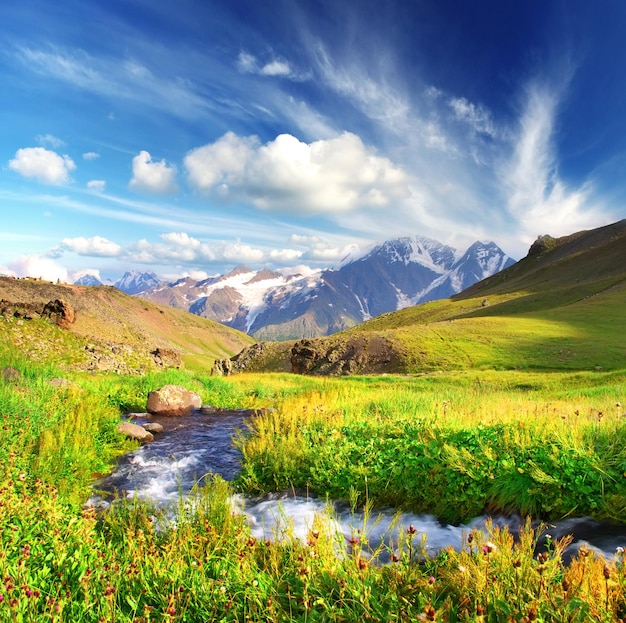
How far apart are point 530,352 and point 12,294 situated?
5095 inches

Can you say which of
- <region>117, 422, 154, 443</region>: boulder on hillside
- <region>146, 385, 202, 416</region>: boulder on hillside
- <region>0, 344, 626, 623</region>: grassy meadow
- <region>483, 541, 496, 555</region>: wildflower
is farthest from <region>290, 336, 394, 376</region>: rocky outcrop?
<region>483, 541, 496, 555</region>: wildflower

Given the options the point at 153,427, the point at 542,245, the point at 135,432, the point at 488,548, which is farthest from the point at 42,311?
the point at 542,245

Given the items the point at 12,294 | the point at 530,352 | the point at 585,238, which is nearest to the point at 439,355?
the point at 530,352

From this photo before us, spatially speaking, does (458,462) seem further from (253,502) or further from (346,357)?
(346,357)

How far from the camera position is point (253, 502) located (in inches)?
356

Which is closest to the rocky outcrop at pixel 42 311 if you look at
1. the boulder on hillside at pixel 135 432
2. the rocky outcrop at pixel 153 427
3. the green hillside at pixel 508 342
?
the green hillside at pixel 508 342

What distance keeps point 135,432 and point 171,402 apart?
498cm

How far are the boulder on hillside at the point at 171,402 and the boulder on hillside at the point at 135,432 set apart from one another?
4.08m

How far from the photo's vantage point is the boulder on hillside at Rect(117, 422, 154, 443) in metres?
13.6

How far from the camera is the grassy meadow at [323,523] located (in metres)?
4.07

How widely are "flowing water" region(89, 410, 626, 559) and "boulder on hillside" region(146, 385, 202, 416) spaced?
44.6 inches

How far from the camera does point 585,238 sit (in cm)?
15275

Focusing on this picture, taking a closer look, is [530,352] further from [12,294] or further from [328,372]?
[12,294]

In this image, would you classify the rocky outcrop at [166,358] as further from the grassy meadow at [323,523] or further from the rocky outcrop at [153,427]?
the grassy meadow at [323,523]
